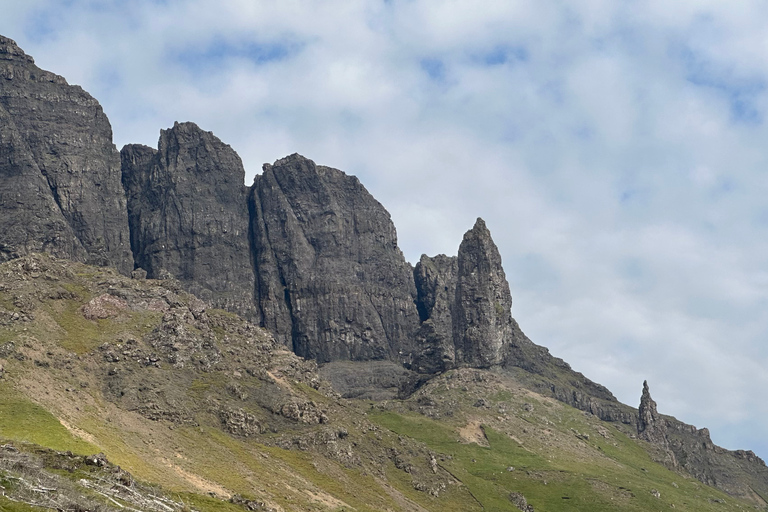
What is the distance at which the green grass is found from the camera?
16075cm

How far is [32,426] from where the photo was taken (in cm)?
16912

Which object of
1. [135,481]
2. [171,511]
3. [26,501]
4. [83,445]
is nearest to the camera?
[26,501]

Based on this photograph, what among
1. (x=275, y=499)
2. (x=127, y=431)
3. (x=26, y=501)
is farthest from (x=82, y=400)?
(x=26, y=501)

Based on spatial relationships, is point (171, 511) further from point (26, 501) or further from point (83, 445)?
point (83, 445)

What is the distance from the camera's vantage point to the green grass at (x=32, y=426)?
161 m

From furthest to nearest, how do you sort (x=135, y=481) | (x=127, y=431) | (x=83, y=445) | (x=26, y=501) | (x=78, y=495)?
1. (x=127, y=431)
2. (x=83, y=445)
3. (x=135, y=481)
4. (x=78, y=495)
5. (x=26, y=501)

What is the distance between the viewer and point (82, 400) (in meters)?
199

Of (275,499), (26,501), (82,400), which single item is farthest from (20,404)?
(26,501)

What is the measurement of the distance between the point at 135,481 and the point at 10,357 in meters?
70.4

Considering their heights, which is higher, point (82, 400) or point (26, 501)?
point (82, 400)

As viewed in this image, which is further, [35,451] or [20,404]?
[20,404]

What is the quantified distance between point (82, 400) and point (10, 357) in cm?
1842

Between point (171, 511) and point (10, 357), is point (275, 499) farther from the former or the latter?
point (10, 357)

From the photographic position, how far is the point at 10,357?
19988 cm
